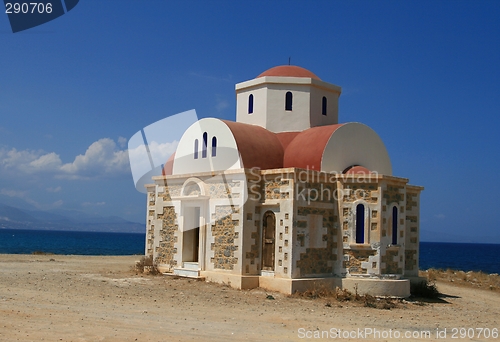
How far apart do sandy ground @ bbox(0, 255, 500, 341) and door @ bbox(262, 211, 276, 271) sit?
1.15 meters

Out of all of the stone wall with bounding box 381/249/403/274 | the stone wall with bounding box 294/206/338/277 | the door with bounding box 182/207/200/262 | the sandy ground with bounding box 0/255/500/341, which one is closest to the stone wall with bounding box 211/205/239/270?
the sandy ground with bounding box 0/255/500/341

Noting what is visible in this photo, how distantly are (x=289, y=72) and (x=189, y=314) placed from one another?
12.7 metres

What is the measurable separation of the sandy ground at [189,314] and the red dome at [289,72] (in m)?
9.38

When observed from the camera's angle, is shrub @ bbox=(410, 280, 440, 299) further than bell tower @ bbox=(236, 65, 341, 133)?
No

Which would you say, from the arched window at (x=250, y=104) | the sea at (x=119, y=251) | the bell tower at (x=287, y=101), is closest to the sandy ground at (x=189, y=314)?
the bell tower at (x=287, y=101)

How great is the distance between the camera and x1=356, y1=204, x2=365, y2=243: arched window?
17.9m

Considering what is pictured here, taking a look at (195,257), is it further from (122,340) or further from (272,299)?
(122,340)

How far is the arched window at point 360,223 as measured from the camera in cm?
1785

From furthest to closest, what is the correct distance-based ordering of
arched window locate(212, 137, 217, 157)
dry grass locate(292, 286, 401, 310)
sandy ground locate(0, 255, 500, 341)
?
arched window locate(212, 137, 217, 157)
dry grass locate(292, 286, 401, 310)
sandy ground locate(0, 255, 500, 341)

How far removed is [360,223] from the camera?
58.7 feet

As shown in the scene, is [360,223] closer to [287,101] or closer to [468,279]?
[287,101]

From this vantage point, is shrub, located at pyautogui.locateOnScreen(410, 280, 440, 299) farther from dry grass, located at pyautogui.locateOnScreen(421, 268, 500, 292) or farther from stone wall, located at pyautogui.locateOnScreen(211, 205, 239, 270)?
stone wall, located at pyautogui.locateOnScreen(211, 205, 239, 270)

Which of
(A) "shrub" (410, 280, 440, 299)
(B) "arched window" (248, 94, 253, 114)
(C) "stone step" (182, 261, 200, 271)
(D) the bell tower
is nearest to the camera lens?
(A) "shrub" (410, 280, 440, 299)

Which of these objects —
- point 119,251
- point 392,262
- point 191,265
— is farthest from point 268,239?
point 119,251
